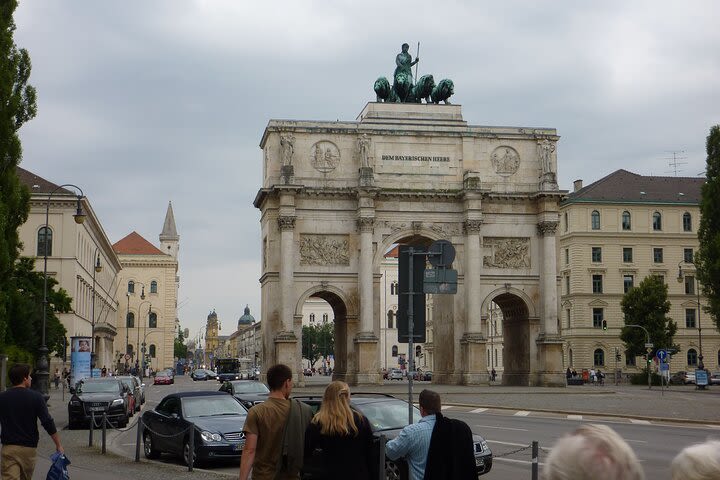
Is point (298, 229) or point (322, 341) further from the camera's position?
point (322, 341)

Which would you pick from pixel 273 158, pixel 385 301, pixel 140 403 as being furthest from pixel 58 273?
pixel 385 301

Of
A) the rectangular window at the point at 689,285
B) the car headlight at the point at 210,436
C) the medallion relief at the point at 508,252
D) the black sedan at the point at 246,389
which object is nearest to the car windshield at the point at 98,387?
the black sedan at the point at 246,389

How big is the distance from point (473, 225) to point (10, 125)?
102 ft

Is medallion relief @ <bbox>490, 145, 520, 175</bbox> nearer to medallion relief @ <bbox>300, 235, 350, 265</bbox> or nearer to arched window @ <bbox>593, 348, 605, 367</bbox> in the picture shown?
medallion relief @ <bbox>300, 235, 350, 265</bbox>

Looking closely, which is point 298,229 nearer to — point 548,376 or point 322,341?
point 548,376

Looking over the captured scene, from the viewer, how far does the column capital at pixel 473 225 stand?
195ft

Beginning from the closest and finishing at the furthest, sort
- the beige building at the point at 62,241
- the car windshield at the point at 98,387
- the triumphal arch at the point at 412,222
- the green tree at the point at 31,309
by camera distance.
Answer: the car windshield at the point at 98,387 → the green tree at the point at 31,309 → the triumphal arch at the point at 412,222 → the beige building at the point at 62,241

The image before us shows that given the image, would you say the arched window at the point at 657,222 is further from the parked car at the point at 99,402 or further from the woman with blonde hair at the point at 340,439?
the woman with blonde hair at the point at 340,439

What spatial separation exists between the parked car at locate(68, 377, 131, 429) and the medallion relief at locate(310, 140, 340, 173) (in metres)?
28.7

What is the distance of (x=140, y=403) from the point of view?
4347 cm

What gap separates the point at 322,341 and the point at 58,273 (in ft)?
252

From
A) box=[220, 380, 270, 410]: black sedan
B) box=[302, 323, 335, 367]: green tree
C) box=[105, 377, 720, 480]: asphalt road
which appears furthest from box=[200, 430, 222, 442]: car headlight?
box=[302, 323, 335, 367]: green tree

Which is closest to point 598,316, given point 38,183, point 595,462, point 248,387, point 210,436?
point 38,183

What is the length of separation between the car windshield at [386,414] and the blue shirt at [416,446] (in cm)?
810
